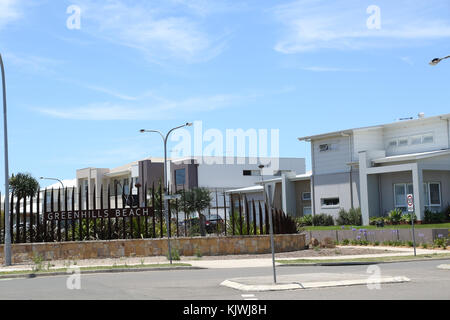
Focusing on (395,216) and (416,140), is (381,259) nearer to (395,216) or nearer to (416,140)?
(395,216)

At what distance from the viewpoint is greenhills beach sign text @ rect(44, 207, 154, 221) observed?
27875 mm

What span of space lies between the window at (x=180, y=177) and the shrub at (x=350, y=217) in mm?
30780

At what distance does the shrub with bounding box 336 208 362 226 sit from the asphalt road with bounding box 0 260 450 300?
78.1ft

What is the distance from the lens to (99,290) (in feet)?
49.2

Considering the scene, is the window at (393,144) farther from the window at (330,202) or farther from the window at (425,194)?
the window at (330,202)

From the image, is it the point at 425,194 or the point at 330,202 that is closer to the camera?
the point at 425,194

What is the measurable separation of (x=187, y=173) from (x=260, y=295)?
60.1 metres

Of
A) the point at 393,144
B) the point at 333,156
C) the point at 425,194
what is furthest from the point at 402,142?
the point at 425,194

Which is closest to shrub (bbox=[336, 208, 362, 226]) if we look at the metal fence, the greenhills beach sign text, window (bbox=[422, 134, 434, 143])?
window (bbox=[422, 134, 434, 143])

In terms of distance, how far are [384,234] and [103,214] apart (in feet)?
50.1

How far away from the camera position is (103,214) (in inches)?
1112

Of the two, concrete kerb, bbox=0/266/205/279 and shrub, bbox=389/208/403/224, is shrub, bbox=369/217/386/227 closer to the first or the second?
shrub, bbox=389/208/403/224

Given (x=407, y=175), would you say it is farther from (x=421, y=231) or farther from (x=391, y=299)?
(x=391, y=299)
